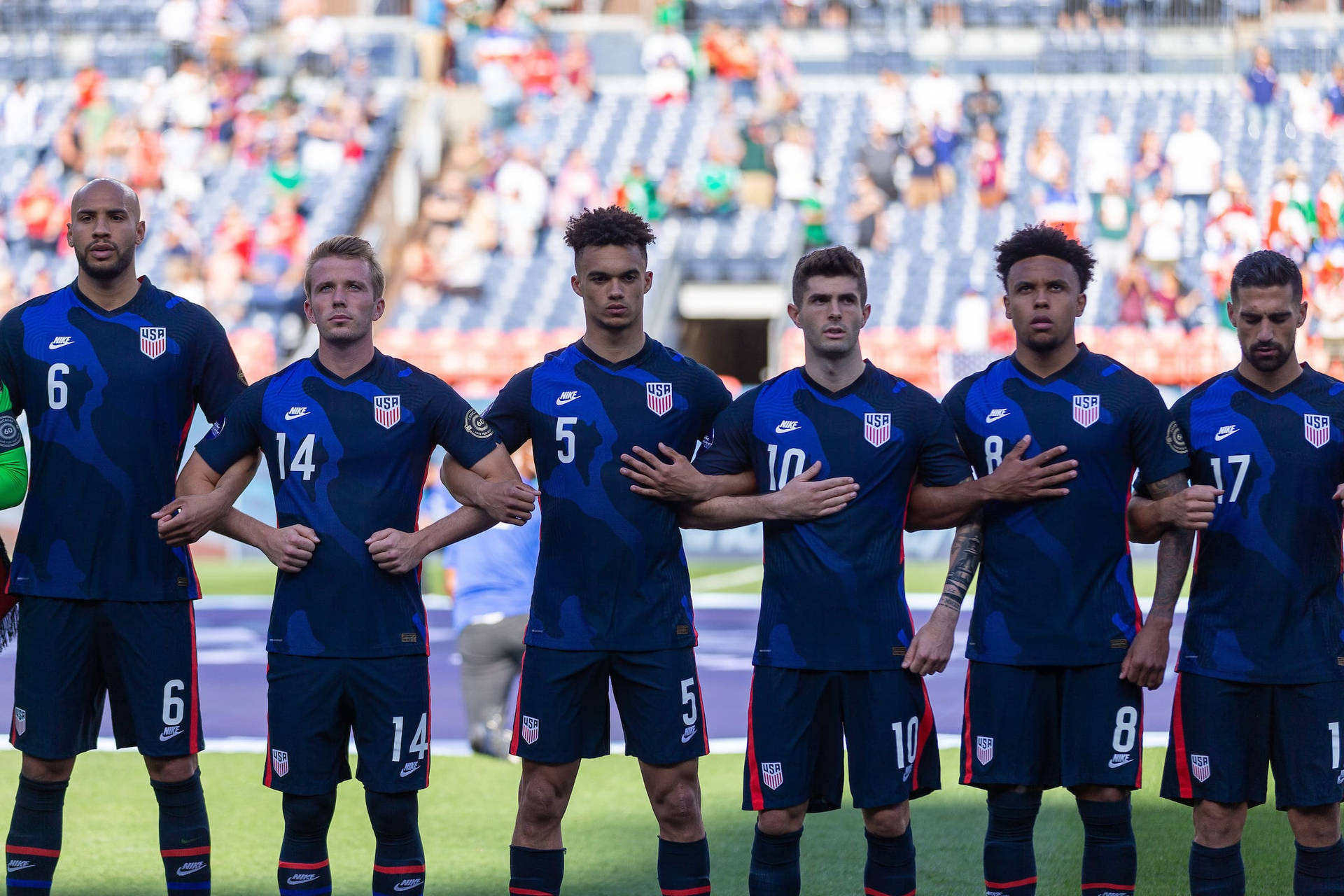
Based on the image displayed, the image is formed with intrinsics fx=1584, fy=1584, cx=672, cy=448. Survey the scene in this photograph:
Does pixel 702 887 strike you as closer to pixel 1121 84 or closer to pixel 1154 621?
pixel 1154 621

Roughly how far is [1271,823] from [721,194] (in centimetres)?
1804

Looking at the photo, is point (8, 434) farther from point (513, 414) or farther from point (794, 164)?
point (794, 164)

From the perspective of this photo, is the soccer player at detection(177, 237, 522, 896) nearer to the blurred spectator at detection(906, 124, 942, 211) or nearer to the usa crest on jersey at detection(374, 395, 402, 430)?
the usa crest on jersey at detection(374, 395, 402, 430)

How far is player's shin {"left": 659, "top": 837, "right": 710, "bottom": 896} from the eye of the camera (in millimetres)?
5223

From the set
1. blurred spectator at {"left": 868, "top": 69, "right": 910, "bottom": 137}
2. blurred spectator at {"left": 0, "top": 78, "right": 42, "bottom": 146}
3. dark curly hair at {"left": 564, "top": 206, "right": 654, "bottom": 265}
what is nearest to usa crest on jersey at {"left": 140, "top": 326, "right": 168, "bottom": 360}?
dark curly hair at {"left": 564, "top": 206, "right": 654, "bottom": 265}

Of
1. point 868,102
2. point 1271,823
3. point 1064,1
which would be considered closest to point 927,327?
point 868,102

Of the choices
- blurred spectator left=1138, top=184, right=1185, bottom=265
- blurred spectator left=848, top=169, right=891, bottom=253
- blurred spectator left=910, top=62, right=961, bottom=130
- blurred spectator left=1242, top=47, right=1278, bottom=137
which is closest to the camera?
blurred spectator left=1138, top=184, right=1185, bottom=265

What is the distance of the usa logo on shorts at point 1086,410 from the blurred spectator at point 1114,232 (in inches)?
693

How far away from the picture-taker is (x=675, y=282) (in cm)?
2378

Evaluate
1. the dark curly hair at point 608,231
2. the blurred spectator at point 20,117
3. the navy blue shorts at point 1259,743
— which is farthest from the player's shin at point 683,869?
the blurred spectator at point 20,117

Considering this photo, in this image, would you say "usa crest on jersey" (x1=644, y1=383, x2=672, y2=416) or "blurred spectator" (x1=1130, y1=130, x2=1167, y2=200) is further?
"blurred spectator" (x1=1130, y1=130, x2=1167, y2=200)

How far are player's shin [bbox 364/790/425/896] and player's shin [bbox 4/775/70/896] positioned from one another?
113cm

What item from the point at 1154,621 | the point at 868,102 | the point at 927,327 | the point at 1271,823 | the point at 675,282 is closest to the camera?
the point at 1154,621

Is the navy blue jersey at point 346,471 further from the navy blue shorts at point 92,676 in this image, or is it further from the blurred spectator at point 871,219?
the blurred spectator at point 871,219
